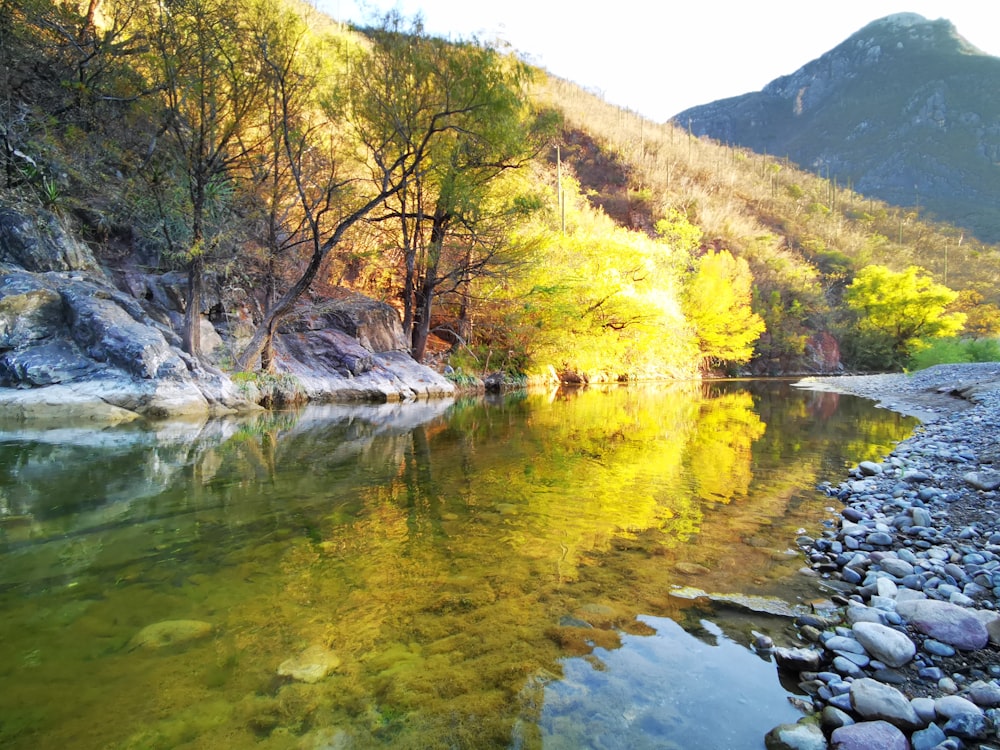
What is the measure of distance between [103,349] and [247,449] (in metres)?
5.03

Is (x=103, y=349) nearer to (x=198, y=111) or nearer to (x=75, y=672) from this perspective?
(x=198, y=111)

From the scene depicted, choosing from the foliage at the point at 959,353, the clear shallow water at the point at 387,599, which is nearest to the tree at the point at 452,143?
the clear shallow water at the point at 387,599

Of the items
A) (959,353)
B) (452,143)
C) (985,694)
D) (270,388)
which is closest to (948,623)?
(985,694)

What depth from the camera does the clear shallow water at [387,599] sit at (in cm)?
176

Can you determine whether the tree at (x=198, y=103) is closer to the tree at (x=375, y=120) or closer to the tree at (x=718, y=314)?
the tree at (x=375, y=120)

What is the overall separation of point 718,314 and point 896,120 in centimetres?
10163

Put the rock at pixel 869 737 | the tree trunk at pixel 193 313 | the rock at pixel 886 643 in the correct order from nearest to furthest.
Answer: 1. the rock at pixel 869 737
2. the rock at pixel 886 643
3. the tree trunk at pixel 193 313

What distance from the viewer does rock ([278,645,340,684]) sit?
6.51 feet

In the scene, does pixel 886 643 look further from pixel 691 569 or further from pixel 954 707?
pixel 691 569

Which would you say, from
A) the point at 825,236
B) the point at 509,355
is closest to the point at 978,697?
the point at 509,355

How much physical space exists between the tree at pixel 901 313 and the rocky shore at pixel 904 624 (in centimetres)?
4157

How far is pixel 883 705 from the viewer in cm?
176

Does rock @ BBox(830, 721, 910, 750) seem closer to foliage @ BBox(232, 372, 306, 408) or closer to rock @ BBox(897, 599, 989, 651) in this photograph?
rock @ BBox(897, 599, 989, 651)

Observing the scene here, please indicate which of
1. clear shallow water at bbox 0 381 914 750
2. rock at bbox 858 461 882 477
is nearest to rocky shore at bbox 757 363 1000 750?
clear shallow water at bbox 0 381 914 750
